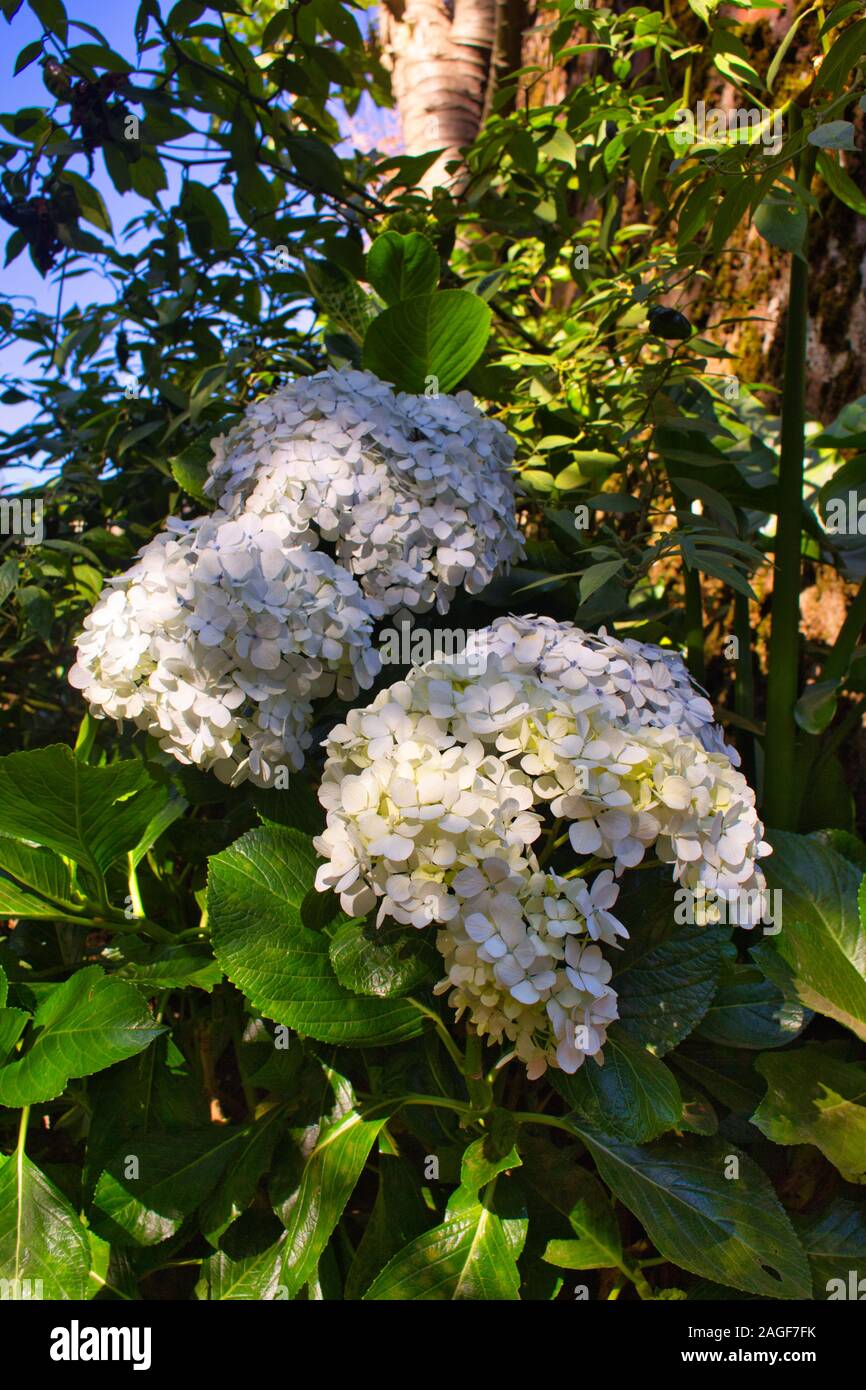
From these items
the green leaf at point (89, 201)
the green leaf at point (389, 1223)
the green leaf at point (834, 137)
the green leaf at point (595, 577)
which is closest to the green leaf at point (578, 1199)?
the green leaf at point (389, 1223)

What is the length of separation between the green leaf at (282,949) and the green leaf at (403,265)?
2.81ft

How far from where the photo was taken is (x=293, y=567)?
3.47 ft

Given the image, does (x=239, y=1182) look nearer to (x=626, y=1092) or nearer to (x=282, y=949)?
(x=282, y=949)

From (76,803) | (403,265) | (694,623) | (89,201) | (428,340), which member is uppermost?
(89,201)

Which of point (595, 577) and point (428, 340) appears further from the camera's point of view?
point (428, 340)

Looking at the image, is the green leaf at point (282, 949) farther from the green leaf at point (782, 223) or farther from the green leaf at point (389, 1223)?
the green leaf at point (782, 223)

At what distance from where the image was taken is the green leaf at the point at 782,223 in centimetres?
104

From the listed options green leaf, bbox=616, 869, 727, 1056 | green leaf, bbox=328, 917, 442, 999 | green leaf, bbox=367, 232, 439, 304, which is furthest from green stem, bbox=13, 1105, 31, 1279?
green leaf, bbox=367, 232, 439, 304

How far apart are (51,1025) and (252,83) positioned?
162cm

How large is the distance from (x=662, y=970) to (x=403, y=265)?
3.47 ft

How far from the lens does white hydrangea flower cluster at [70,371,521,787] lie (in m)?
1.01

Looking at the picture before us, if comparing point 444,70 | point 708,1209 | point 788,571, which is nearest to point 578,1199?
point 708,1209
